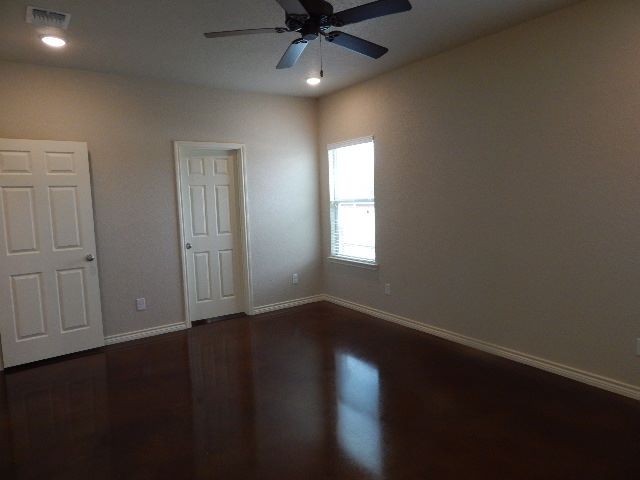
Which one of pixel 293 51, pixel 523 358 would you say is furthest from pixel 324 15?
pixel 523 358

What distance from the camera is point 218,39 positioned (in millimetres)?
3316

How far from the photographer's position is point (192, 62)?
151 inches

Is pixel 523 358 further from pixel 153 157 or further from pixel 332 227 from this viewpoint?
pixel 153 157

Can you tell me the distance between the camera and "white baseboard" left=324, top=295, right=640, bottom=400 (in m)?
2.89

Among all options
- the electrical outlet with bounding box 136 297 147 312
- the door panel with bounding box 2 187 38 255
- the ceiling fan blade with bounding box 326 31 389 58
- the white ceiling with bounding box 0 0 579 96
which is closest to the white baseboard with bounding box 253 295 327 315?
the electrical outlet with bounding box 136 297 147 312

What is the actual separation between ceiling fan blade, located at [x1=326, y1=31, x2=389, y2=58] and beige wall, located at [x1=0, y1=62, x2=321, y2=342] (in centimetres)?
252

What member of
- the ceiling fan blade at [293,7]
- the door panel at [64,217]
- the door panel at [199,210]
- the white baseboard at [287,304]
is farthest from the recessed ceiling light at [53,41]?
the white baseboard at [287,304]

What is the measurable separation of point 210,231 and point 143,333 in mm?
1323

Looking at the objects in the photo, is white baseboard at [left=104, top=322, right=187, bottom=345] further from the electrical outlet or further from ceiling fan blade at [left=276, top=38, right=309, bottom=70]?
ceiling fan blade at [left=276, top=38, right=309, bottom=70]

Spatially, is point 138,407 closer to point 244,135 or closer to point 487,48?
point 244,135

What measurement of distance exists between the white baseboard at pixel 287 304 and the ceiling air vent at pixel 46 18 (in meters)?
3.40

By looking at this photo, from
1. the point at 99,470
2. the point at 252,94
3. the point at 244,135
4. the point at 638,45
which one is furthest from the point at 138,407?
the point at 638,45

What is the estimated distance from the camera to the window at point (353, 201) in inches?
192

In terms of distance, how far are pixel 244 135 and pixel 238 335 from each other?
2.30 m
